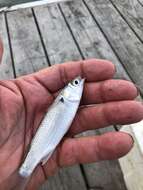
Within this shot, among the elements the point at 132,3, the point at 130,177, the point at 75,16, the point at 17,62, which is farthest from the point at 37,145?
the point at 132,3

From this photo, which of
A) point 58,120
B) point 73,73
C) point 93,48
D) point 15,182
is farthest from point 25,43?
point 15,182

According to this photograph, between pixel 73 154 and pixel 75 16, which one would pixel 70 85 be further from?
pixel 75 16

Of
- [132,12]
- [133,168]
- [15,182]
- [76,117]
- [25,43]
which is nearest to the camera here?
[15,182]

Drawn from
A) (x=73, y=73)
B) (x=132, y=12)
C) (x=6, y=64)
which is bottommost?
(x=132, y=12)

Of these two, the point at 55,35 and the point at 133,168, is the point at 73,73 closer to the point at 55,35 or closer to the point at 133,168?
the point at 133,168

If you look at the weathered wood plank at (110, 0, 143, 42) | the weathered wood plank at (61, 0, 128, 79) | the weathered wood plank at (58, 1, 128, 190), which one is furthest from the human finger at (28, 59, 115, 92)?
the weathered wood plank at (110, 0, 143, 42)

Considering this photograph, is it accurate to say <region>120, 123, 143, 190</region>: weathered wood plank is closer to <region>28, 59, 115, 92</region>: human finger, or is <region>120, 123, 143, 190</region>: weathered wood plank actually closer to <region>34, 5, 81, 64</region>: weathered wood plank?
<region>28, 59, 115, 92</region>: human finger

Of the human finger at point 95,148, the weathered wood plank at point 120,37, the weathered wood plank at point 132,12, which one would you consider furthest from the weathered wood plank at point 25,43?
the human finger at point 95,148

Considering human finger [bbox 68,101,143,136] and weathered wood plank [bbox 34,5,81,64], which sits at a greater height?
human finger [bbox 68,101,143,136]

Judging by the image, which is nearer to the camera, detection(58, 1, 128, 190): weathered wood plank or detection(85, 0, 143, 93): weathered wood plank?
detection(58, 1, 128, 190): weathered wood plank
